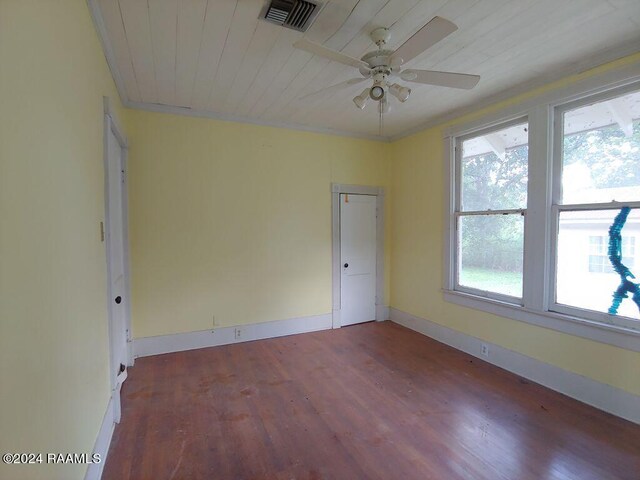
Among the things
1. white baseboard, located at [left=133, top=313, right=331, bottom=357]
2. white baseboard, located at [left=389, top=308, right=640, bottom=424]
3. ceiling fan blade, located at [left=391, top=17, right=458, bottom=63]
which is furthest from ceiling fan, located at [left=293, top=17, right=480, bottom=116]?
white baseboard, located at [left=133, top=313, right=331, bottom=357]

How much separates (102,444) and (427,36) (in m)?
2.95

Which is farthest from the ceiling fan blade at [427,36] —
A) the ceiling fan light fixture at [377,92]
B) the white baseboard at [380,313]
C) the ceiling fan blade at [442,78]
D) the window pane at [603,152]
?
the white baseboard at [380,313]

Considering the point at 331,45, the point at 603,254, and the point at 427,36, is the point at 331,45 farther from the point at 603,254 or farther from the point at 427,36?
the point at 603,254

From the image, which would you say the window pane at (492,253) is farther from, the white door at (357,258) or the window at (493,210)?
the white door at (357,258)

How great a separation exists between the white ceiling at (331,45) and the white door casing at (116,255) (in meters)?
0.61

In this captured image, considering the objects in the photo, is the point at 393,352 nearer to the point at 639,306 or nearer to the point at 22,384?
the point at 639,306

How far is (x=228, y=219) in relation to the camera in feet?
12.1

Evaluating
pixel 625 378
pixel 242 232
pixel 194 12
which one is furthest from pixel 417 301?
pixel 194 12

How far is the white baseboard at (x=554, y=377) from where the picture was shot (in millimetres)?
2279

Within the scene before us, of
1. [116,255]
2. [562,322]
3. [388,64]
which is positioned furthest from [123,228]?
[562,322]

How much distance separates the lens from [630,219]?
230 centimetres

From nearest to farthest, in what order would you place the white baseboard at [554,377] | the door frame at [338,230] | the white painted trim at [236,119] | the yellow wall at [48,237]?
1. the yellow wall at [48,237]
2. the white baseboard at [554,377]
3. the white painted trim at [236,119]
4. the door frame at [338,230]

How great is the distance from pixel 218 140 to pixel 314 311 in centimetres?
245

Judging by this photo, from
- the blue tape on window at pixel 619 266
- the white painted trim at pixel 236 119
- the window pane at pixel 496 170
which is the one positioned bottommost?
the blue tape on window at pixel 619 266
